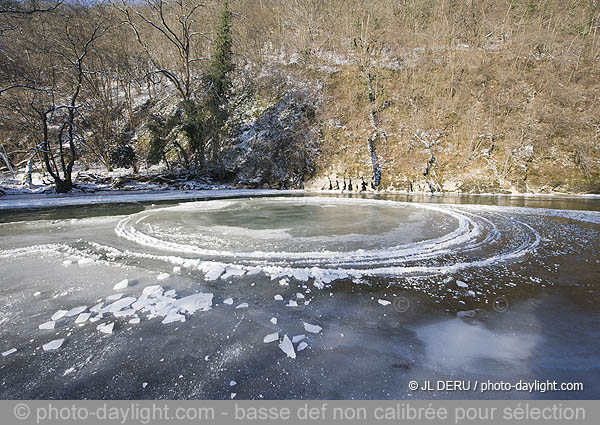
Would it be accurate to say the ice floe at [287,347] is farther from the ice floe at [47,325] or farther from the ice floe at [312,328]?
the ice floe at [47,325]

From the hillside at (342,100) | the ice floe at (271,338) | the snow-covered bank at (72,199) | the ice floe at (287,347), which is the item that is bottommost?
the ice floe at (271,338)

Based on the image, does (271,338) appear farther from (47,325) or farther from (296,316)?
(47,325)

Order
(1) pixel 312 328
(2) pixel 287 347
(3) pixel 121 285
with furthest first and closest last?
(3) pixel 121 285, (1) pixel 312 328, (2) pixel 287 347

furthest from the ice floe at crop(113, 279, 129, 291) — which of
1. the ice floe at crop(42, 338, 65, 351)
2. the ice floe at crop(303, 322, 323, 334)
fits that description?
the ice floe at crop(303, 322, 323, 334)

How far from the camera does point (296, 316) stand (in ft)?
9.14

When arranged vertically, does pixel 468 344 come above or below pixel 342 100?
below

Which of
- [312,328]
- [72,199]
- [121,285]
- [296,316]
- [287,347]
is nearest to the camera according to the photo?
[287,347]

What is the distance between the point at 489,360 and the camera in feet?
6.79

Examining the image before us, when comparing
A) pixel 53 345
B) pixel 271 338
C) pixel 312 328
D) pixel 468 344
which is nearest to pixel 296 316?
pixel 312 328

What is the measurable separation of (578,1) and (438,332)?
41.1m

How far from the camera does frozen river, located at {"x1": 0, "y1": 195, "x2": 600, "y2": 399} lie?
1.91m

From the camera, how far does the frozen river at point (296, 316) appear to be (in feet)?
6.25

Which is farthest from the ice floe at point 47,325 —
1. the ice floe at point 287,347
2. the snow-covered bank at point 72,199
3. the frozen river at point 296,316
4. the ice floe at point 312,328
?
the snow-covered bank at point 72,199

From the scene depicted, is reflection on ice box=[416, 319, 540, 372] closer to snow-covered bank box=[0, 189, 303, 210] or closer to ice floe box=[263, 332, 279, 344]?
ice floe box=[263, 332, 279, 344]
